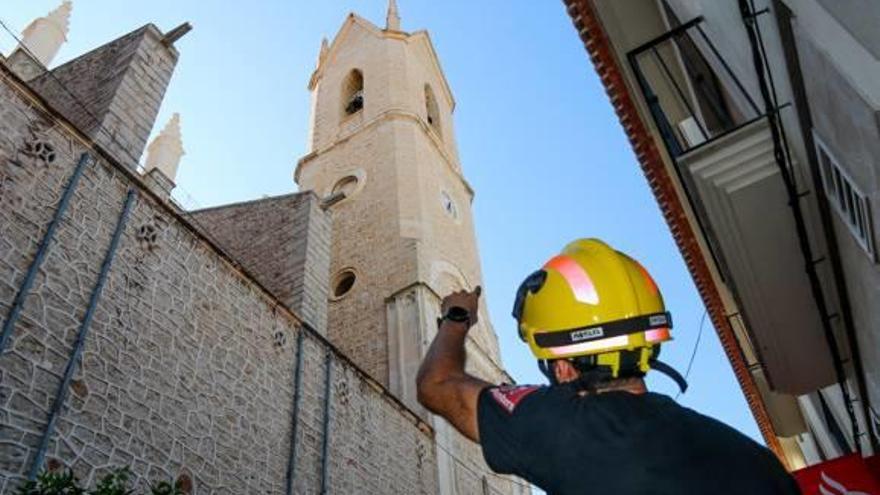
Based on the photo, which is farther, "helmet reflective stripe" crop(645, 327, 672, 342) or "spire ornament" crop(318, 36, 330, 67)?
"spire ornament" crop(318, 36, 330, 67)

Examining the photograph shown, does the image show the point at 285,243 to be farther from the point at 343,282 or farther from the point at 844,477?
the point at 844,477

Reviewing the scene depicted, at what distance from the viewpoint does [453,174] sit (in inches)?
800

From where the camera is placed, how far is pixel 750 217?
14.6 feet

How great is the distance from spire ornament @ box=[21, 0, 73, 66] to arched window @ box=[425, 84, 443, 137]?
39.0 feet

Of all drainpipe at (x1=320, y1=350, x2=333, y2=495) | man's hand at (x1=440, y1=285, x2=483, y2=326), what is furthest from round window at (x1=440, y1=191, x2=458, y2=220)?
man's hand at (x1=440, y1=285, x2=483, y2=326)

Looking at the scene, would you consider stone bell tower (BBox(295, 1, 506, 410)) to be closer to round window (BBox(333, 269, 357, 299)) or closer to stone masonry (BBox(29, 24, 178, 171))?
round window (BBox(333, 269, 357, 299))

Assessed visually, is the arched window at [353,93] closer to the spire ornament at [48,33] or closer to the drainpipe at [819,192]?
the spire ornament at [48,33]

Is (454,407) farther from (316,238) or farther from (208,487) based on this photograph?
(316,238)

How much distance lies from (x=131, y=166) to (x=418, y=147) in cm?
1174

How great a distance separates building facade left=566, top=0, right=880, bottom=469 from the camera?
2877 mm

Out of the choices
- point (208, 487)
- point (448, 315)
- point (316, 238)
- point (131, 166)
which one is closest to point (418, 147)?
point (316, 238)

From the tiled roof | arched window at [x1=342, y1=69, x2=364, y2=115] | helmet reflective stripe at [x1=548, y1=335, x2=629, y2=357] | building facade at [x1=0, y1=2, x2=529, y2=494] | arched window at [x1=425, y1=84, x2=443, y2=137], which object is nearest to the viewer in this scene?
helmet reflective stripe at [x1=548, y1=335, x2=629, y2=357]

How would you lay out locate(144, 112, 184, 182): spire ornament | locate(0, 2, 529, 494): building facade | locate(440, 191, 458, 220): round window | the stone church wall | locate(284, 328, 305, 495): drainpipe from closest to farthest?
the stone church wall → locate(0, 2, 529, 494): building facade → locate(284, 328, 305, 495): drainpipe → locate(440, 191, 458, 220): round window → locate(144, 112, 184, 182): spire ornament

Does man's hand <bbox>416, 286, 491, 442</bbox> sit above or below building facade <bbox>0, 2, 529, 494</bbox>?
below
